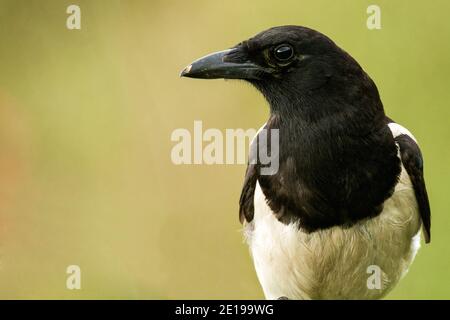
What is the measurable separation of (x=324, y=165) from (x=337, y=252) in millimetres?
441

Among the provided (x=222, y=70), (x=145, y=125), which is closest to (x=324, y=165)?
(x=222, y=70)

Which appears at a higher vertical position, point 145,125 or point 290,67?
point 290,67

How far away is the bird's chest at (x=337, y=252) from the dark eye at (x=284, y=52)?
72 centimetres

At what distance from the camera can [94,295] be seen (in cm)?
704

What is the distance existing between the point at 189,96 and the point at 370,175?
9.71 ft

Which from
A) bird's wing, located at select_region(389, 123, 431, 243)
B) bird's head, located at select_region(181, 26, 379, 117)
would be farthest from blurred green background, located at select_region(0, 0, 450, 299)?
bird's head, located at select_region(181, 26, 379, 117)

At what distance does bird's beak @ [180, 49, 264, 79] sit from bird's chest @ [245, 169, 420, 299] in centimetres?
61

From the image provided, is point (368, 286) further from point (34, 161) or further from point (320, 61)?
point (34, 161)

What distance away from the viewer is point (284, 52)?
518 cm

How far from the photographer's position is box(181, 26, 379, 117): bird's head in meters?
5.16

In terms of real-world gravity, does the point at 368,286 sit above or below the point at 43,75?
below

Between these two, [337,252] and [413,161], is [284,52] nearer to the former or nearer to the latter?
[413,161]

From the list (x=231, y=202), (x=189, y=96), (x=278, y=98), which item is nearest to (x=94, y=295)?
(x=231, y=202)

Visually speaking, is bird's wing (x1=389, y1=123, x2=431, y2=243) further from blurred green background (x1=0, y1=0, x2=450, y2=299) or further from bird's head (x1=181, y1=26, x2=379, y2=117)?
blurred green background (x1=0, y1=0, x2=450, y2=299)
